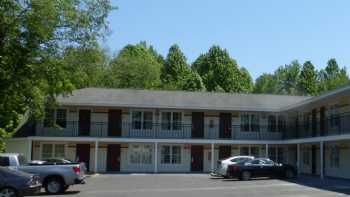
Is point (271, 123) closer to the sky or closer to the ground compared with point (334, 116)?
closer to the ground

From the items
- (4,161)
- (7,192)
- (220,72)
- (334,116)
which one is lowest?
(7,192)

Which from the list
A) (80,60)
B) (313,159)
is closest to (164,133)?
(313,159)

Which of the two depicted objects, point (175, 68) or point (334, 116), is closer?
point (334, 116)

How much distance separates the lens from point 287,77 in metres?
99.9

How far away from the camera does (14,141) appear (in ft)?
129

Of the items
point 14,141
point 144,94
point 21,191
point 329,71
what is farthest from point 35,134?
point 329,71

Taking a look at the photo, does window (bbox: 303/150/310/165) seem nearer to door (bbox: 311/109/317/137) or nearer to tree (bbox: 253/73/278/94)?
door (bbox: 311/109/317/137)

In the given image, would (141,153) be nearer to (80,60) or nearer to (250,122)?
(250,122)

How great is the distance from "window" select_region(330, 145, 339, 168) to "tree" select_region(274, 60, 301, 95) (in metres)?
62.6

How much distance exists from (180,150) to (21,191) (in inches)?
909

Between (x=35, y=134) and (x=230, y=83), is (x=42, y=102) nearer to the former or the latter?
(x=35, y=134)

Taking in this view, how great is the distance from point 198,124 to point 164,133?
105 inches

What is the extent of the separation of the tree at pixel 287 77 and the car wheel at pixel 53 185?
257 ft

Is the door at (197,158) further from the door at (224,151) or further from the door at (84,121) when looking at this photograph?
the door at (84,121)
